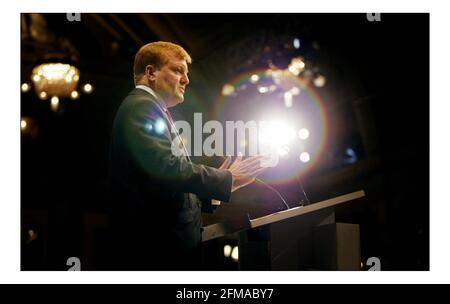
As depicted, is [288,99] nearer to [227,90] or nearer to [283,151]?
[227,90]

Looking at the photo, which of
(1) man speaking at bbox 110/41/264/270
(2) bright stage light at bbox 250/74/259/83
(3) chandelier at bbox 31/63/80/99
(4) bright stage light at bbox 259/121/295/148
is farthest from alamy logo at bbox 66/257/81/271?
(2) bright stage light at bbox 250/74/259/83

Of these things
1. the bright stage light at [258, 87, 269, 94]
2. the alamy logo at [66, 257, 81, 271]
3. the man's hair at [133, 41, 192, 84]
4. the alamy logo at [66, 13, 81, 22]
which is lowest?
the alamy logo at [66, 257, 81, 271]

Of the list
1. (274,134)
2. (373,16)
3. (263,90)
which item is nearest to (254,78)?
(263,90)

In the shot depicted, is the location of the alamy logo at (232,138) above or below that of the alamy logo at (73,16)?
below

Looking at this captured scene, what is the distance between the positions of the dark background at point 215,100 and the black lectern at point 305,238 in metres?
0.88

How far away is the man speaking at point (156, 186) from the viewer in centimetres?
310

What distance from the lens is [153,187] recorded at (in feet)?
10.1

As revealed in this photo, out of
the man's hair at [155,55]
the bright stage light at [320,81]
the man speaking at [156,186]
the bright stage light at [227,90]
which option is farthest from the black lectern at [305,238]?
the bright stage light at [320,81]

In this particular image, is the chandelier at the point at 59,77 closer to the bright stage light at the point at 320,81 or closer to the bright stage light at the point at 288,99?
the bright stage light at the point at 288,99

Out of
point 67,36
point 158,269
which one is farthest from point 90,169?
point 158,269

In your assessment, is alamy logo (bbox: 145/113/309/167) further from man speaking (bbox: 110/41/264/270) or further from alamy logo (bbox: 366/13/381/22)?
alamy logo (bbox: 366/13/381/22)

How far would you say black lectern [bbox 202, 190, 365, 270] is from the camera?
313cm

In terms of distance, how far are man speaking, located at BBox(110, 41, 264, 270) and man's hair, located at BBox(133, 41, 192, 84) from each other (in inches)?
7.2

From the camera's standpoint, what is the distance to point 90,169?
6113mm
